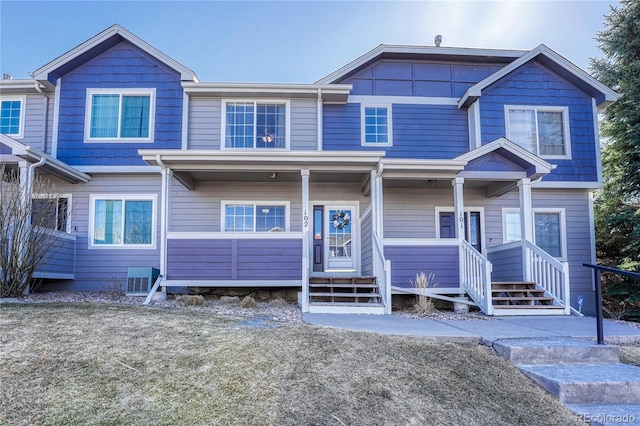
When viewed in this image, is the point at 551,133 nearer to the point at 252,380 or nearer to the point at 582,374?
the point at 582,374

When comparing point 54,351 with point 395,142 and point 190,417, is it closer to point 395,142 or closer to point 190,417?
point 190,417

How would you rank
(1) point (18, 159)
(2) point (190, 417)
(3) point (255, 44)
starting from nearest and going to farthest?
(2) point (190, 417)
(1) point (18, 159)
(3) point (255, 44)

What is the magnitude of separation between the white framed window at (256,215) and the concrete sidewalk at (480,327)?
4.12m

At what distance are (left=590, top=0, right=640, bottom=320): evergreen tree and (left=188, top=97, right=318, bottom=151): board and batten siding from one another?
351 inches

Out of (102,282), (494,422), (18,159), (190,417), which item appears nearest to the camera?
(190,417)

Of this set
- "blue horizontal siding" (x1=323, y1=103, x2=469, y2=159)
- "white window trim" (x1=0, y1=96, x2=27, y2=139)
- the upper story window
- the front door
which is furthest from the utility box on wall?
"blue horizontal siding" (x1=323, y1=103, x2=469, y2=159)

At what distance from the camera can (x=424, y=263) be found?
30.3 feet

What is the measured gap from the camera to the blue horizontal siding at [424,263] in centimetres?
921

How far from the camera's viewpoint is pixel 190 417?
312 centimetres

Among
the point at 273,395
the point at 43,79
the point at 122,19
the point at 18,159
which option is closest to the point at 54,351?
the point at 273,395

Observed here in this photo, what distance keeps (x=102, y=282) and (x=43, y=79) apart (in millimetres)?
5343

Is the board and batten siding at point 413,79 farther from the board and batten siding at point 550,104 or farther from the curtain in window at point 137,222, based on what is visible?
the curtain in window at point 137,222

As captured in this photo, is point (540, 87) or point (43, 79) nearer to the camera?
point (43, 79)

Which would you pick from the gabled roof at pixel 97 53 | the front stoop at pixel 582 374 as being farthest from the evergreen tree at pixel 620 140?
the gabled roof at pixel 97 53
